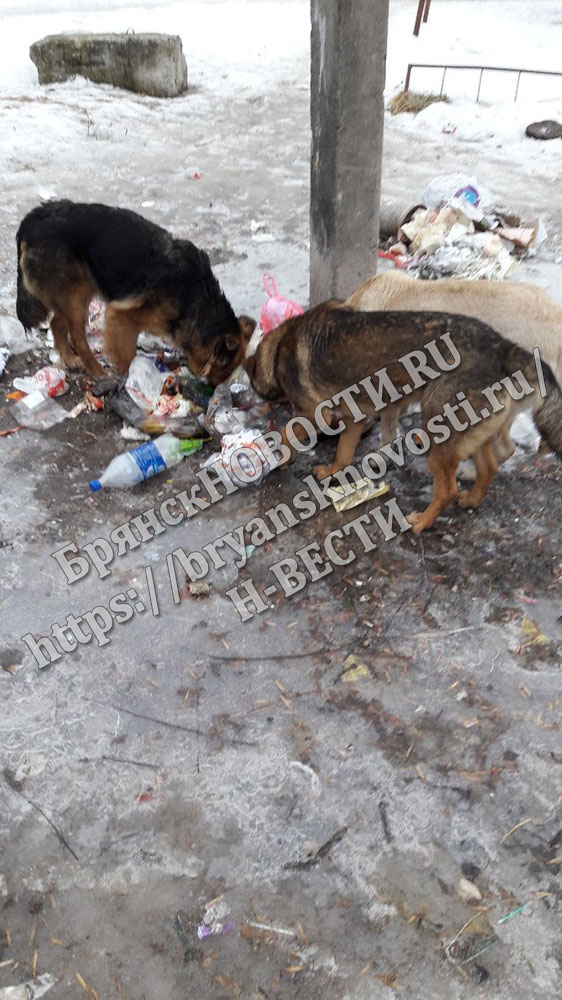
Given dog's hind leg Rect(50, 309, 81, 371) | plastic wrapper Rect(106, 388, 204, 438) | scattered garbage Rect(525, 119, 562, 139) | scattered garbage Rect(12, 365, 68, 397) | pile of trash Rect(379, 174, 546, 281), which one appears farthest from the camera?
scattered garbage Rect(525, 119, 562, 139)

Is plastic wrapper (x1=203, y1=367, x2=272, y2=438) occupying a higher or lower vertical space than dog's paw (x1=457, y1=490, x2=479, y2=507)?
higher

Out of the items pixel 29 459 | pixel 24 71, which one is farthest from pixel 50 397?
pixel 24 71

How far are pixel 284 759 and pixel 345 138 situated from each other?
4.50 metres

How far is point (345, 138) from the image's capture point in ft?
17.2

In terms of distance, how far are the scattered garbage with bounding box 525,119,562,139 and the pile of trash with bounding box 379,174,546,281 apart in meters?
3.78

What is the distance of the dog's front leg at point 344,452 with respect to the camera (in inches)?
186

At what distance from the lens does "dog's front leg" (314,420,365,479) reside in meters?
4.71

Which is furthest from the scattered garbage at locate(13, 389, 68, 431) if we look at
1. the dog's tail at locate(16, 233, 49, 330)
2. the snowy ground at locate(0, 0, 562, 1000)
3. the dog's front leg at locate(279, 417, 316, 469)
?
the dog's front leg at locate(279, 417, 316, 469)

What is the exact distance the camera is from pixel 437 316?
4.05 meters

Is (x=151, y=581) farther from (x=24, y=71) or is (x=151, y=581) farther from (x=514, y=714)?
(x=24, y=71)

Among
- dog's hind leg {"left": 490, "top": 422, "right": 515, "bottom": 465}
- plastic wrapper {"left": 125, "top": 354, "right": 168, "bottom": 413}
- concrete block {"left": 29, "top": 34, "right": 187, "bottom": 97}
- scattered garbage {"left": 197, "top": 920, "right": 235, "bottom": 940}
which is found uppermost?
concrete block {"left": 29, "top": 34, "right": 187, "bottom": 97}

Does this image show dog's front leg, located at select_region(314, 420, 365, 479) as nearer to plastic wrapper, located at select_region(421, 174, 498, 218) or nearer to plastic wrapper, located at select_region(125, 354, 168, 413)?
plastic wrapper, located at select_region(125, 354, 168, 413)

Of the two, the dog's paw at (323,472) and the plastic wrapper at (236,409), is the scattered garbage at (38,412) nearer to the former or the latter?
the plastic wrapper at (236,409)

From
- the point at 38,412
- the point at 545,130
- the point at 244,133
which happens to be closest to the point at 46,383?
the point at 38,412
